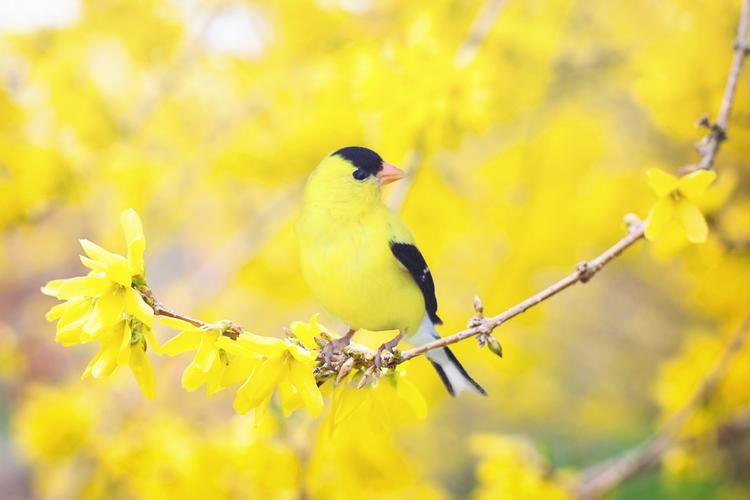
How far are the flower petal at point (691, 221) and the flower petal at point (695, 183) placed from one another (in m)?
0.01

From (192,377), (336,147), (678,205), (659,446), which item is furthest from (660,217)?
(336,147)

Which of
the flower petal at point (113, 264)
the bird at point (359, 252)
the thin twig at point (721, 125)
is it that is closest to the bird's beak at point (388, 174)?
the bird at point (359, 252)

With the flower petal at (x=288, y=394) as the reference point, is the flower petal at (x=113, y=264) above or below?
above

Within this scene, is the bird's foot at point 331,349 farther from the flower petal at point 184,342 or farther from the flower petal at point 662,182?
the flower petal at point 662,182

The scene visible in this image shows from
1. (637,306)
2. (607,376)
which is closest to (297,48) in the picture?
(637,306)

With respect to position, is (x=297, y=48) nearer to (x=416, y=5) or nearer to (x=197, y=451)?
(x=416, y=5)

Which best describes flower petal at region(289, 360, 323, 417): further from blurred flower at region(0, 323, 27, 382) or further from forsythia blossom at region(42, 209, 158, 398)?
blurred flower at region(0, 323, 27, 382)

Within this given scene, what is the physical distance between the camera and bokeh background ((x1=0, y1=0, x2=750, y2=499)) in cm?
146

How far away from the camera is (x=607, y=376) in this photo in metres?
5.06

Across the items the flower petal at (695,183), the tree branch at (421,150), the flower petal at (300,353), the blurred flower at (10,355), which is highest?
the blurred flower at (10,355)

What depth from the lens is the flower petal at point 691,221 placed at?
76 cm

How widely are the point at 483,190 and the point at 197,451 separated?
1226 millimetres

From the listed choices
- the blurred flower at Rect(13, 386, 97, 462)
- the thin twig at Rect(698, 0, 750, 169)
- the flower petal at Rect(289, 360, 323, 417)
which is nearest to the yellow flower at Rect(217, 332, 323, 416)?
the flower petal at Rect(289, 360, 323, 417)

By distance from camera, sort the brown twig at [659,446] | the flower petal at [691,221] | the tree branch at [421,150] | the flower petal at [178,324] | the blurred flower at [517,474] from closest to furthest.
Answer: the flower petal at [178,324] → the flower petal at [691,221] → the tree branch at [421,150] → the brown twig at [659,446] → the blurred flower at [517,474]
